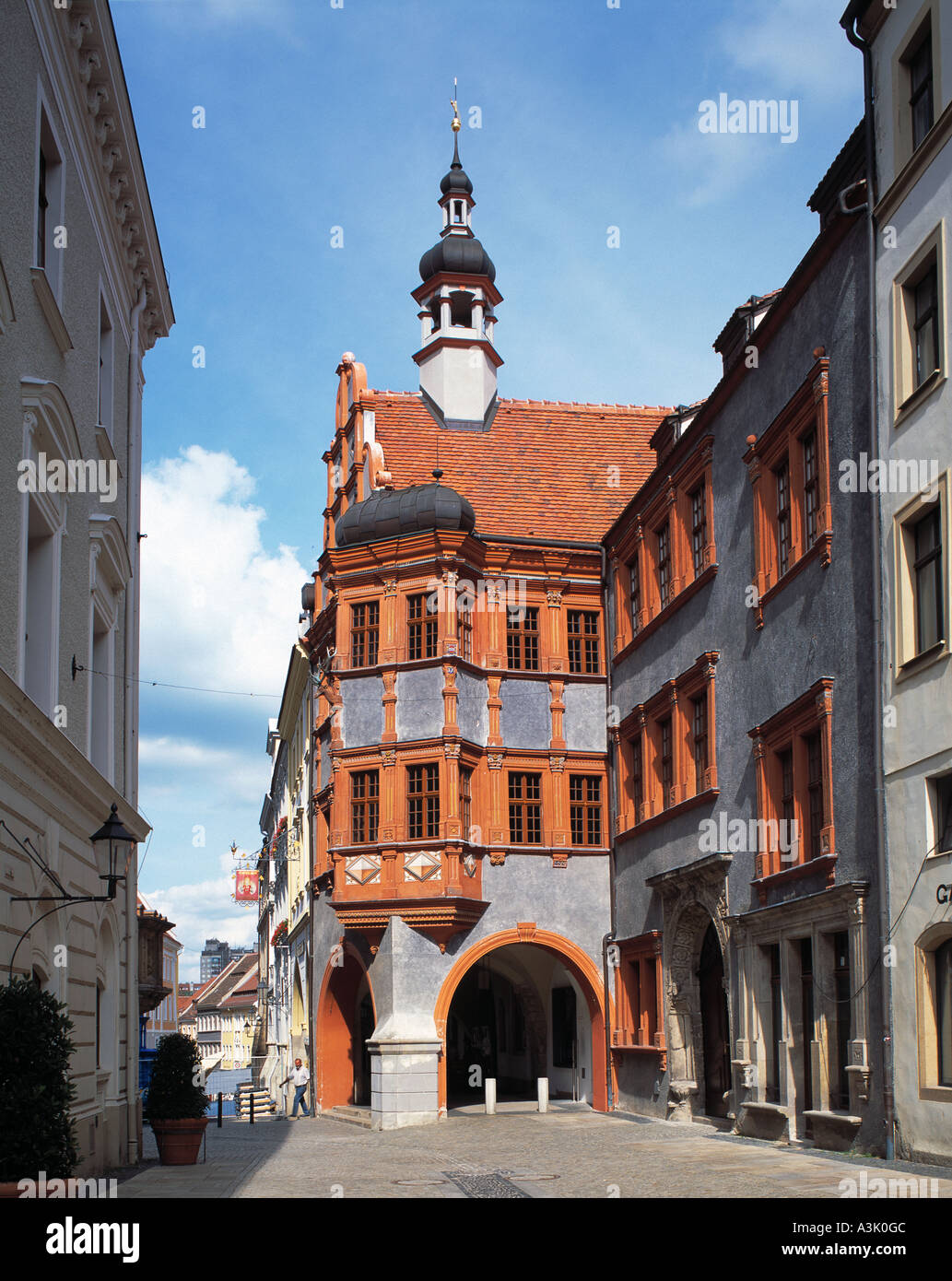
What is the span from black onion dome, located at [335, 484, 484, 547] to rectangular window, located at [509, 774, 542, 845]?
560 cm

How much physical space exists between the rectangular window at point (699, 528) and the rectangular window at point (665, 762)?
3.42 metres

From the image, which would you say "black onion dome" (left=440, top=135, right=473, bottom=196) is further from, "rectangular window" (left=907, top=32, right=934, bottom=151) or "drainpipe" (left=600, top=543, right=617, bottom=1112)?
"rectangular window" (left=907, top=32, right=934, bottom=151)

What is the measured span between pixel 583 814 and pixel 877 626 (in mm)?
16137

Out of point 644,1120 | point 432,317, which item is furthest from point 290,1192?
point 432,317

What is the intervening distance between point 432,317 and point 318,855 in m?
15.1

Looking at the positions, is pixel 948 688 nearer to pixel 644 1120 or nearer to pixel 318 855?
pixel 644 1120

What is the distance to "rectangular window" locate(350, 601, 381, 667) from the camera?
33.7 meters

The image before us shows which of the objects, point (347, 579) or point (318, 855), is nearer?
point (347, 579)

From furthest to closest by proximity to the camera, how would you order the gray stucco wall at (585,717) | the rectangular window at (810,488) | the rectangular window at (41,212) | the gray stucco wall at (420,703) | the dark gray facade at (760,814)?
the gray stucco wall at (585,717) → the gray stucco wall at (420,703) → the rectangular window at (810,488) → the dark gray facade at (760,814) → the rectangular window at (41,212)

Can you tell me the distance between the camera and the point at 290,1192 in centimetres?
1576

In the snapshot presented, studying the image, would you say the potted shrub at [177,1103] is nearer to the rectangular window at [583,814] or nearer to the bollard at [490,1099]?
the bollard at [490,1099]

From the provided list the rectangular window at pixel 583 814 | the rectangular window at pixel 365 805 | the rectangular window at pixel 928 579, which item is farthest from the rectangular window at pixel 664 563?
the rectangular window at pixel 928 579

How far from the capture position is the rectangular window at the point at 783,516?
22.6m
